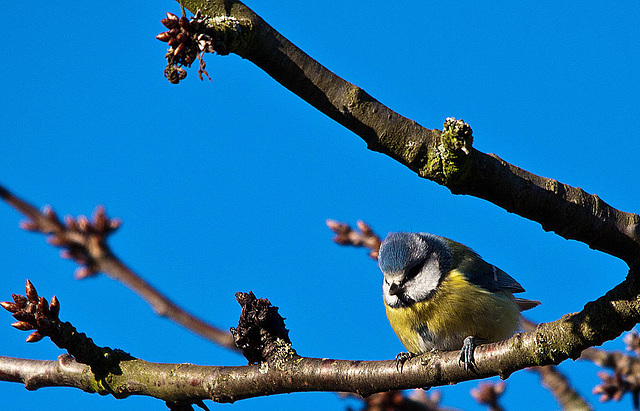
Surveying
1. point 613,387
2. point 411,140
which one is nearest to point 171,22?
point 411,140

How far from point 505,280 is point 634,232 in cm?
259

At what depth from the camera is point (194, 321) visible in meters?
3.07

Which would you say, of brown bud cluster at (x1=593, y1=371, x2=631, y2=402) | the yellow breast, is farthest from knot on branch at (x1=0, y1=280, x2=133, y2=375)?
brown bud cluster at (x1=593, y1=371, x2=631, y2=402)

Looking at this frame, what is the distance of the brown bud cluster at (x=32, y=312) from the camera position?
2451 mm

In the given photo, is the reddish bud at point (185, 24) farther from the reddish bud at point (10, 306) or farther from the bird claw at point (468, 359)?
the bird claw at point (468, 359)

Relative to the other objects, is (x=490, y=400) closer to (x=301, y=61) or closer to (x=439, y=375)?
(x=439, y=375)

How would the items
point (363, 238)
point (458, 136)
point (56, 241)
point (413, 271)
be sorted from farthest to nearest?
point (363, 238), point (413, 271), point (56, 241), point (458, 136)

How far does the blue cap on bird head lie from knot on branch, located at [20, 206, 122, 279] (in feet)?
5.81

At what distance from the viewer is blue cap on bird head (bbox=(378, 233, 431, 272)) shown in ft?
13.7

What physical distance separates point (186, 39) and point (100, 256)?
1.62 meters

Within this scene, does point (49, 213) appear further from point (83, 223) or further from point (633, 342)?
point (633, 342)

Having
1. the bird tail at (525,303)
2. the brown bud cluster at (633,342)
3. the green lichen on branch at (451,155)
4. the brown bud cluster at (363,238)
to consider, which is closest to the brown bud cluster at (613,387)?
the brown bud cluster at (633,342)

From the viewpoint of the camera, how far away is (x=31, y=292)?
2455 mm

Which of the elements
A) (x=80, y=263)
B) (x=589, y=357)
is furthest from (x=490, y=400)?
(x=80, y=263)
